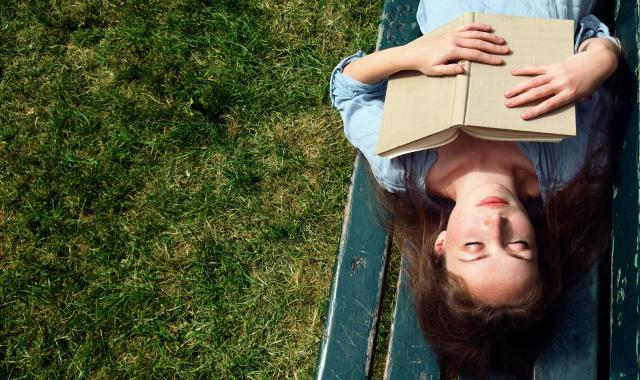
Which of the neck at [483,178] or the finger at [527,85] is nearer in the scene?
the finger at [527,85]

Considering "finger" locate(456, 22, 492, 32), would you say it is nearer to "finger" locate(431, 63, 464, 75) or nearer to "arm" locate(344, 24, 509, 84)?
"arm" locate(344, 24, 509, 84)

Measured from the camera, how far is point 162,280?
287cm

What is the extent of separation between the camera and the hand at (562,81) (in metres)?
1.95

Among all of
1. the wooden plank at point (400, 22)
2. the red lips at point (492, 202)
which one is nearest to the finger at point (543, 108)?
the red lips at point (492, 202)

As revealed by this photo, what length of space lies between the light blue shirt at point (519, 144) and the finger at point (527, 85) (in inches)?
12.2

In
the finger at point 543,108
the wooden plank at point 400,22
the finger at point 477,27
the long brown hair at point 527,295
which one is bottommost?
the long brown hair at point 527,295

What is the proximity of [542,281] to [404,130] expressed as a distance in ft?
2.05

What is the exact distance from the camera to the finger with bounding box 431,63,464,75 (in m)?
2.01

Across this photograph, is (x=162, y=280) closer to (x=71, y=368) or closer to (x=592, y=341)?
(x=71, y=368)

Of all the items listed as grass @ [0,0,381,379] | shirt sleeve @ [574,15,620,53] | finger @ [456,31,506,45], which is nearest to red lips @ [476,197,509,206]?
finger @ [456,31,506,45]

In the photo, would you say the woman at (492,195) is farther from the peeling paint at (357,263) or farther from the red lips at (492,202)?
the peeling paint at (357,263)

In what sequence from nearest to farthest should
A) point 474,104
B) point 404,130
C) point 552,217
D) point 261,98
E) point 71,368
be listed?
point 474,104, point 404,130, point 552,217, point 71,368, point 261,98

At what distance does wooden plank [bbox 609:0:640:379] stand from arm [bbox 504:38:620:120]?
0.08m

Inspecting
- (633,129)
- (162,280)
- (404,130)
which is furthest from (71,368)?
(633,129)
